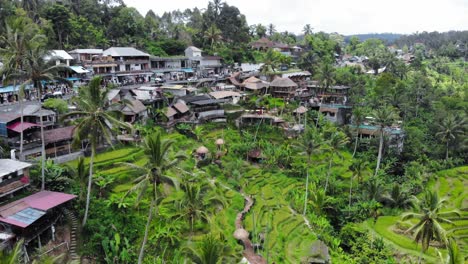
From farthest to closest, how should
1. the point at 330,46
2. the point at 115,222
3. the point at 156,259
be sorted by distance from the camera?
the point at 330,46, the point at 115,222, the point at 156,259

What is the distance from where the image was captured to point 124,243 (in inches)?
1026

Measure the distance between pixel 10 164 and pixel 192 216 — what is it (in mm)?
13715

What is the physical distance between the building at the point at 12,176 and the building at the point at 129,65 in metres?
27.3

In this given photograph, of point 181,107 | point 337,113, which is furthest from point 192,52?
point 337,113

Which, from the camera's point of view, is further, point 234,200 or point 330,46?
point 330,46

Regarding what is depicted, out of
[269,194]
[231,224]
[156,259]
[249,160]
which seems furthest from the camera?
[249,160]

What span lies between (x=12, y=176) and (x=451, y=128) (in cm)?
5214

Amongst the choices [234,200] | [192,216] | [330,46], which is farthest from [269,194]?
[330,46]

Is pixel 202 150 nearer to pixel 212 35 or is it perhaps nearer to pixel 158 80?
pixel 158 80

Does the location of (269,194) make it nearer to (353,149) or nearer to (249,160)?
(249,160)

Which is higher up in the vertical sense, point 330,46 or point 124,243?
point 330,46

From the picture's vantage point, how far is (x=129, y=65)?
2245 inches

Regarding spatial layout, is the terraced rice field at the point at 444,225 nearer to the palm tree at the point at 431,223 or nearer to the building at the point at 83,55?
the palm tree at the point at 431,223

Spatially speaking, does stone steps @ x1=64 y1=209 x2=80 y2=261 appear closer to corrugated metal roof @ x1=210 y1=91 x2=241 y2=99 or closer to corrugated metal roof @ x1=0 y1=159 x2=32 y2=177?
corrugated metal roof @ x1=0 y1=159 x2=32 y2=177
